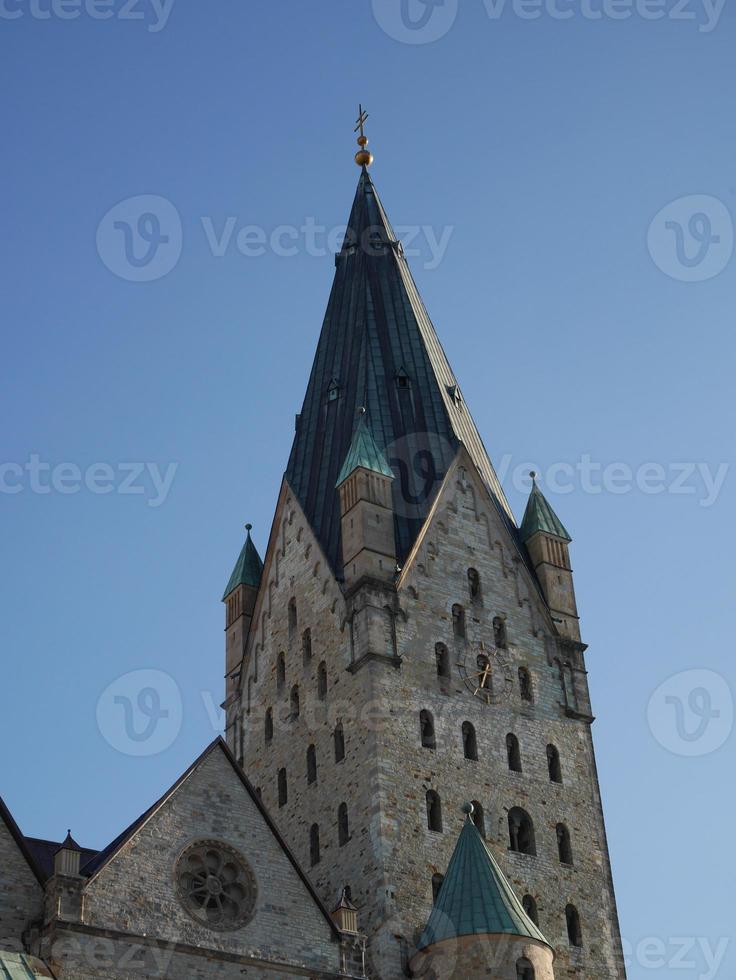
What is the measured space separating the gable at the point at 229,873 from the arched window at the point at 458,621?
35.3 feet

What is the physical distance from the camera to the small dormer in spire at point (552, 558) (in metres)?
49.3

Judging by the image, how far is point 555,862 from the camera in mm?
43938

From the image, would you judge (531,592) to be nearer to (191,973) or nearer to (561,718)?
(561,718)

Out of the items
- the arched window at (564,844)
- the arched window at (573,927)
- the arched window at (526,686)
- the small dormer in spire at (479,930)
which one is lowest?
the small dormer in spire at (479,930)

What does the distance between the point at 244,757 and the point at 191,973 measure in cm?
1481

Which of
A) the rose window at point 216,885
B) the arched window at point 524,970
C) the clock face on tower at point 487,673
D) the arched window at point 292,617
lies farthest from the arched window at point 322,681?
the arched window at point 524,970

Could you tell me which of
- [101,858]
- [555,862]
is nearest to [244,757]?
[555,862]

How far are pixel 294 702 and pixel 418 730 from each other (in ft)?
16.8

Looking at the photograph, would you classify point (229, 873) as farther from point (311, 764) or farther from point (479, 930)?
point (311, 764)

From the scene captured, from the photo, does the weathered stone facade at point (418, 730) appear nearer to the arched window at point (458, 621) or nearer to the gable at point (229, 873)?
the arched window at point (458, 621)

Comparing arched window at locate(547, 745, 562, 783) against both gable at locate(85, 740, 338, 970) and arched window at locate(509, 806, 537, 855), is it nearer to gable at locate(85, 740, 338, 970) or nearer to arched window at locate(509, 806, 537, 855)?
arched window at locate(509, 806, 537, 855)

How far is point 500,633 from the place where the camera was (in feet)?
156

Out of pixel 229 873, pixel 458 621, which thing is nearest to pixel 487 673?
pixel 458 621

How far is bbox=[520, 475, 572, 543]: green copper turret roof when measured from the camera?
167ft
